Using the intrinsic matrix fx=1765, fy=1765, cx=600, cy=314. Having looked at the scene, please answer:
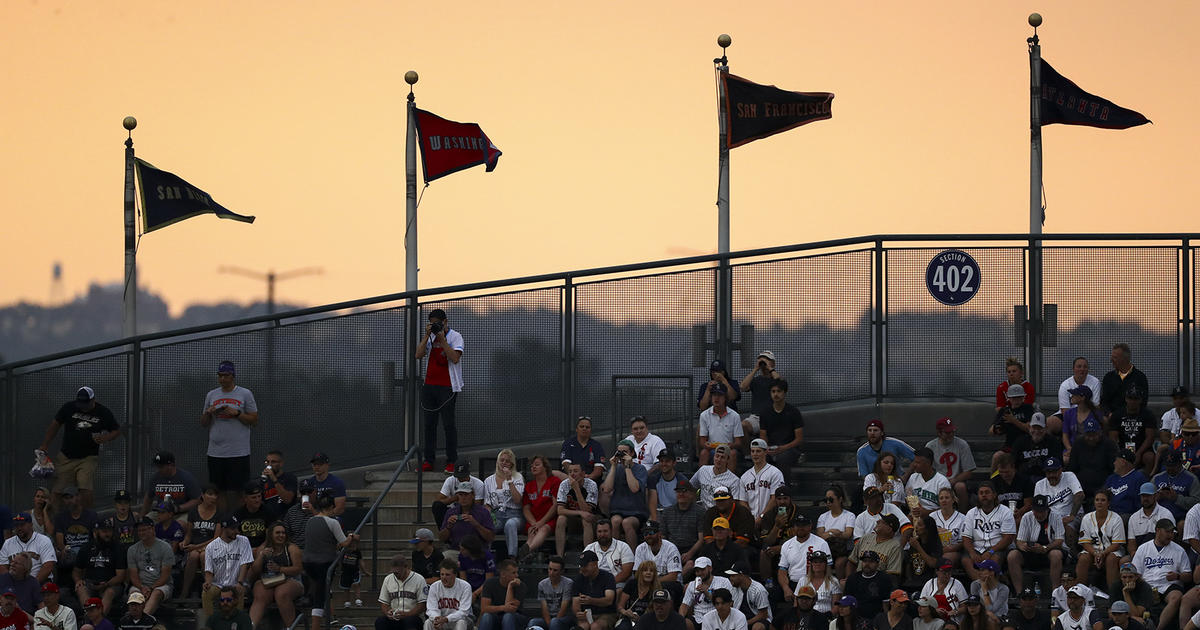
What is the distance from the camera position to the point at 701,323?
23.1 metres

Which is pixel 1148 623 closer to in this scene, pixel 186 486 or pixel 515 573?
pixel 515 573

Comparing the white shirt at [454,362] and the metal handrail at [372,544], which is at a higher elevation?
the white shirt at [454,362]

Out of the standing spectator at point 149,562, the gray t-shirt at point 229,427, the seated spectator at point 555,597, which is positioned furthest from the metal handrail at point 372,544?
the seated spectator at point 555,597

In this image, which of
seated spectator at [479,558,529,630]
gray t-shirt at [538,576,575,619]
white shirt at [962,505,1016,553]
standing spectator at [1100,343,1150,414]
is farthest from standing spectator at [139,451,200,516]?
standing spectator at [1100,343,1150,414]

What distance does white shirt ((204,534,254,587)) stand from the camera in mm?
19438

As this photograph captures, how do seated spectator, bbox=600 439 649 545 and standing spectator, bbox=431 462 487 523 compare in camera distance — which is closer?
seated spectator, bbox=600 439 649 545

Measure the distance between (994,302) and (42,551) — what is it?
485 inches

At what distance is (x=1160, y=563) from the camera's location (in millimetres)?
18141

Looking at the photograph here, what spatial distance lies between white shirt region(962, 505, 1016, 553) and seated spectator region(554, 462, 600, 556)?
4104 mm

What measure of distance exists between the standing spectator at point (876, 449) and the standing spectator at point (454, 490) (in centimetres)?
440

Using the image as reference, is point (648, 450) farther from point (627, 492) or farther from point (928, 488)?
point (928, 488)

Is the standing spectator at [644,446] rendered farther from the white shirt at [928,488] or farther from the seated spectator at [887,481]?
the white shirt at [928,488]

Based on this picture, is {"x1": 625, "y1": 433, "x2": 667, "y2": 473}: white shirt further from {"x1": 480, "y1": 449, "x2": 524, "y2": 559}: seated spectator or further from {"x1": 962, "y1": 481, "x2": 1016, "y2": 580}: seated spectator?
{"x1": 962, "y1": 481, "x2": 1016, "y2": 580}: seated spectator

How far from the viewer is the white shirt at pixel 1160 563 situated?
18.1m
